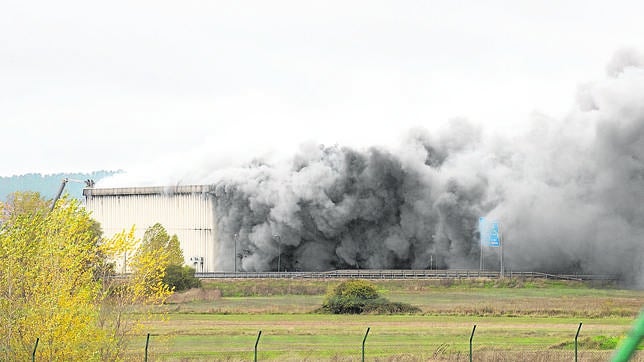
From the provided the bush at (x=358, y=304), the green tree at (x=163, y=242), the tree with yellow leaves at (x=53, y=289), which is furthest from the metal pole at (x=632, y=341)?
the green tree at (x=163, y=242)

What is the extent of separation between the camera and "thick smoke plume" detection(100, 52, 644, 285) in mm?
113125

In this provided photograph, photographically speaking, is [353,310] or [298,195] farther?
[298,195]

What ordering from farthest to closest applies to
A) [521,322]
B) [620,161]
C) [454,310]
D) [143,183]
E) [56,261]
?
[143,183]
[620,161]
[454,310]
[521,322]
[56,261]

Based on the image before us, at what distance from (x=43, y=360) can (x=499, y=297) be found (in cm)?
5539

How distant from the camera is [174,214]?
132 meters

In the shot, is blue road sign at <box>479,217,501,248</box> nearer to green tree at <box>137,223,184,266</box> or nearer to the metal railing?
the metal railing

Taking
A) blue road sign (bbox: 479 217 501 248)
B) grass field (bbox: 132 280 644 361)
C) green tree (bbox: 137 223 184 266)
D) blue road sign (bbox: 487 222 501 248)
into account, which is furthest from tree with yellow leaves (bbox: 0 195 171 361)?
blue road sign (bbox: 479 217 501 248)

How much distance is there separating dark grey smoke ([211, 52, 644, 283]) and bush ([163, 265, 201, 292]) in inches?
1562

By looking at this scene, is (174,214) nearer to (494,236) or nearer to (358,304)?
(494,236)

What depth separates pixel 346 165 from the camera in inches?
5138

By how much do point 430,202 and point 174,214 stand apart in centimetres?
3294

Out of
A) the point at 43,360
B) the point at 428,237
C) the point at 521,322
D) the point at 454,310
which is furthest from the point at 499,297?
the point at 43,360

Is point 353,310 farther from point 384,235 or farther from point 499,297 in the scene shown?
point 384,235

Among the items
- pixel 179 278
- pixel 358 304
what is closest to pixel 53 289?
pixel 358 304
